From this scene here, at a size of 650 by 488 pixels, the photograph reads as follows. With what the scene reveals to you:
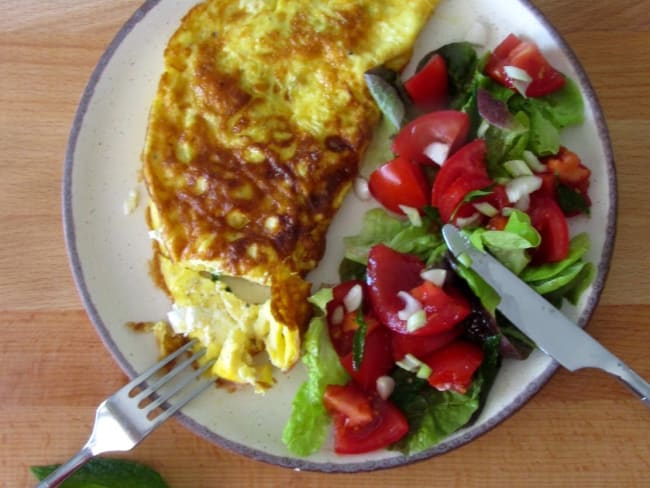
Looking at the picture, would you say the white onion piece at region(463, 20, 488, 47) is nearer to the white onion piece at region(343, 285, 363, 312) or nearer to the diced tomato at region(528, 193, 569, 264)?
the diced tomato at region(528, 193, 569, 264)

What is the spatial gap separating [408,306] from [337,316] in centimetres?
28

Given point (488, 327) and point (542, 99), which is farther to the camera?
point (542, 99)

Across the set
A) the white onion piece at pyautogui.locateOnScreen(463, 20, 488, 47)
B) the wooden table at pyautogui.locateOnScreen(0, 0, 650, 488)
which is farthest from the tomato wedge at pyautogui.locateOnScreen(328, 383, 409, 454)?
the white onion piece at pyautogui.locateOnScreen(463, 20, 488, 47)

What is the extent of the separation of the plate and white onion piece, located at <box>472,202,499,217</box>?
38cm

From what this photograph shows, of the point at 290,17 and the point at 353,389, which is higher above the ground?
the point at 290,17

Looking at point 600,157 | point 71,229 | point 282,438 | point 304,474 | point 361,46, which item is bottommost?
point 304,474

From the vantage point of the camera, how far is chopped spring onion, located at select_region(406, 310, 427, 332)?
232cm

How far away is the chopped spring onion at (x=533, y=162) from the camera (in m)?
2.46

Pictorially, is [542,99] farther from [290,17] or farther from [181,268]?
[181,268]

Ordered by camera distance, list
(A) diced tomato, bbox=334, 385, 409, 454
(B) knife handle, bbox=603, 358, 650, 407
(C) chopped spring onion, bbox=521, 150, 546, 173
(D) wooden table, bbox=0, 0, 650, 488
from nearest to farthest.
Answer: (B) knife handle, bbox=603, 358, 650, 407 < (A) diced tomato, bbox=334, 385, 409, 454 < (C) chopped spring onion, bbox=521, 150, 546, 173 < (D) wooden table, bbox=0, 0, 650, 488

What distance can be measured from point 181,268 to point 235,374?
0.46m

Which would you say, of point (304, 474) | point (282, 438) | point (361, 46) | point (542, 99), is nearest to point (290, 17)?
point (361, 46)

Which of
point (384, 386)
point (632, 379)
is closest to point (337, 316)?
point (384, 386)

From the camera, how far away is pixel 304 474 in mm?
2578
